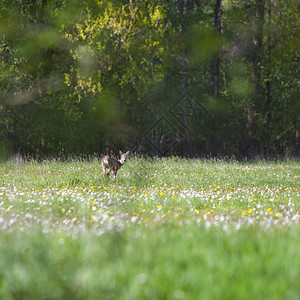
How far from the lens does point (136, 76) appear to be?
2077cm

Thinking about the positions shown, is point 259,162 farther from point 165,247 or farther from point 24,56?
point 165,247

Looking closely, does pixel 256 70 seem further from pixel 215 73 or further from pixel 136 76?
pixel 136 76

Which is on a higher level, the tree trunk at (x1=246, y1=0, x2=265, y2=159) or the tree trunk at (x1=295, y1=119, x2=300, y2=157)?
the tree trunk at (x1=246, y1=0, x2=265, y2=159)

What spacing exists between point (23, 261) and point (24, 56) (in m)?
17.9

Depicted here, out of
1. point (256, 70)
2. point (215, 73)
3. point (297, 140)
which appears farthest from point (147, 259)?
point (297, 140)

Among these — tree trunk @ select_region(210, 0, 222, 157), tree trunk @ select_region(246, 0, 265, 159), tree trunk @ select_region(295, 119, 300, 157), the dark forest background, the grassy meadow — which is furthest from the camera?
tree trunk @ select_region(295, 119, 300, 157)

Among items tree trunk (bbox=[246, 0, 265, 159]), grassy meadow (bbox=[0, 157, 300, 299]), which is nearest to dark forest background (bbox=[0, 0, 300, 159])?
tree trunk (bbox=[246, 0, 265, 159])

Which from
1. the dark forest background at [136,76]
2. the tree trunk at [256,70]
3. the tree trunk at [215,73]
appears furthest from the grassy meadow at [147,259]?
the tree trunk at [256,70]

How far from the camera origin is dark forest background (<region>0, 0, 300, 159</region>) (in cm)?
2005

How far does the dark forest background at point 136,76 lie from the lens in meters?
20.0

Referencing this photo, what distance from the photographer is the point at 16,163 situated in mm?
17000

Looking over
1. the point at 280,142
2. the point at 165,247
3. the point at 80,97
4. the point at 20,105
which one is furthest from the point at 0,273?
the point at 280,142

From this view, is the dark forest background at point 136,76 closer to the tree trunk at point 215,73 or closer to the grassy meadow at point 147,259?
the tree trunk at point 215,73

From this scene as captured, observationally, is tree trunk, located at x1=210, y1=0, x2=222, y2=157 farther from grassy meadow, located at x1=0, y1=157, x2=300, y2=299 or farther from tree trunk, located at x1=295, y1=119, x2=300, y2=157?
grassy meadow, located at x1=0, y1=157, x2=300, y2=299
